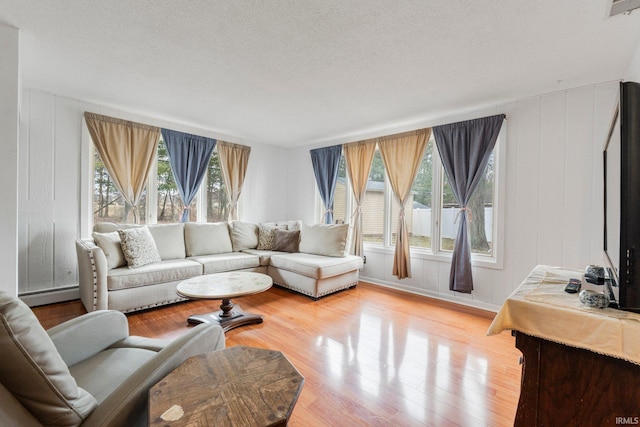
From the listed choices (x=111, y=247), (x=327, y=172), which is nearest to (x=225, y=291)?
(x=111, y=247)

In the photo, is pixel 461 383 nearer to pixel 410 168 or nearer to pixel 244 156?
pixel 410 168

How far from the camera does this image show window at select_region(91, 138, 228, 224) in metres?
3.61

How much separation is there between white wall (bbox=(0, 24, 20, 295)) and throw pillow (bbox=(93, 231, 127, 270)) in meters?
1.03

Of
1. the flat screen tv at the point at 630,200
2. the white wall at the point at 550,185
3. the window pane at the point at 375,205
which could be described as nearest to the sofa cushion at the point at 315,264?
the window pane at the point at 375,205

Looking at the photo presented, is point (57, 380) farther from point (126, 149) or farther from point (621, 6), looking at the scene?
point (126, 149)

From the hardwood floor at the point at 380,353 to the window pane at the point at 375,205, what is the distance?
1089mm

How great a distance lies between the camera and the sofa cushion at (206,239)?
12.9 feet

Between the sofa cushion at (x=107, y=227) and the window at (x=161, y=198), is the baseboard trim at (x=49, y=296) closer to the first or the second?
the sofa cushion at (x=107, y=227)

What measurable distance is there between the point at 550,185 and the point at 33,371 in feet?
12.6

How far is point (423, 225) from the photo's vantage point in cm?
Result: 389

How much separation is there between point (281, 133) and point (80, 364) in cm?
396

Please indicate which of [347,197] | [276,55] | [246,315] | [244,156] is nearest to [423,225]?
[347,197]

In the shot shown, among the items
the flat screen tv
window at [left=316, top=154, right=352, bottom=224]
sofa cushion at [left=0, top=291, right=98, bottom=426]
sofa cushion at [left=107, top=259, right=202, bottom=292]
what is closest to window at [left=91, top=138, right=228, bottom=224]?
sofa cushion at [left=107, top=259, right=202, bottom=292]

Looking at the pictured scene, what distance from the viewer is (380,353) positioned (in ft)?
7.33
